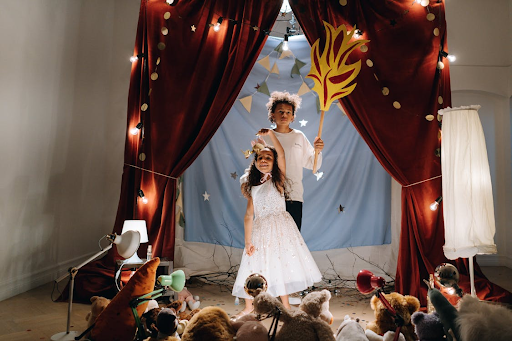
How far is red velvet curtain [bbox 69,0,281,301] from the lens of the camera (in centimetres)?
350

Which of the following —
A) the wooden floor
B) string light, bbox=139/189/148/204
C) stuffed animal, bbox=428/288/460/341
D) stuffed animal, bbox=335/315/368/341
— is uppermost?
string light, bbox=139/189/148/204

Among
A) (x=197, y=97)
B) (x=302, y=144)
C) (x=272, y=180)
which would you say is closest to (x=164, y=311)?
(x=272, y=180)

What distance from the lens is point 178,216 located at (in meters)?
4.12

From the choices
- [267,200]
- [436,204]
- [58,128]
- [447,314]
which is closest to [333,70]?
[267,200]

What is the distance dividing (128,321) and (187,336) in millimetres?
410

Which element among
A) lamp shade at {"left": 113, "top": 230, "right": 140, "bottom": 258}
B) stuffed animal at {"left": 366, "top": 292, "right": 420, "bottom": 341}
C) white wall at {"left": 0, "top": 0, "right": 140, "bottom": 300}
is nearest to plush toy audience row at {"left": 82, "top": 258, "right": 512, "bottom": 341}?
stuffed animal at {"left": 366, "top": 292, "right": 420, "bottom": 341}

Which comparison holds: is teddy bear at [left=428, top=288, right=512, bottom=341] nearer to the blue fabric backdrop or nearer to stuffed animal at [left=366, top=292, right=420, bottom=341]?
stuffed animal at [left=366, top=292, right=420, bottom=341]

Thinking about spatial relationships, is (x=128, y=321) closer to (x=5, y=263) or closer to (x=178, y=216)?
(x=5, y=263)

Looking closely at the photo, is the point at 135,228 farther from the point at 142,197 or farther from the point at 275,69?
the point at 275,69

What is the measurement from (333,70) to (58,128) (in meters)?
2.48

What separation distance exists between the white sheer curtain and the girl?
0.97m

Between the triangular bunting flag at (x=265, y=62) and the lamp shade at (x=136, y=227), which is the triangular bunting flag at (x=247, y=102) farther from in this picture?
the lamp shade at (x=136, y=227)

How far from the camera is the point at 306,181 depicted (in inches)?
163

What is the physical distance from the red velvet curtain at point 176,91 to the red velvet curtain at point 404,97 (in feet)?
1.97
